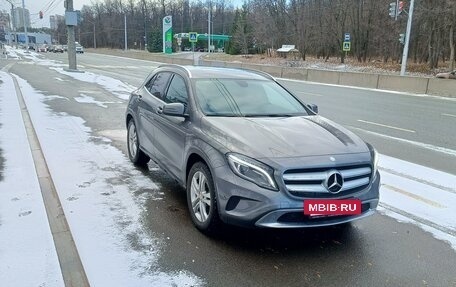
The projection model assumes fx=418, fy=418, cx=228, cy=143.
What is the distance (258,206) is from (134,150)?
11.3 ft

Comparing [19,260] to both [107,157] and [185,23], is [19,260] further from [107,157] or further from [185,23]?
[185,23]

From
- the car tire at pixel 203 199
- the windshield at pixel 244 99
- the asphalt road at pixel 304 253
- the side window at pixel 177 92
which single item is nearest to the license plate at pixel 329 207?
the asphalt road at pixel 304 253

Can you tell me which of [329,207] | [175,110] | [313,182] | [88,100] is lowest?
[88,100]

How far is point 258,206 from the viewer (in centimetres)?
344

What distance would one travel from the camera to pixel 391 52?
51.4m

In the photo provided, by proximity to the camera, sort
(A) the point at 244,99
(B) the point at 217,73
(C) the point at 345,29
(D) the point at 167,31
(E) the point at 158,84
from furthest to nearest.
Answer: (D) the point at 167,31 < (C) the point at 345,29 < (E) the point at 158,84 < (B) the point at 217,73 < (A) the point at 244,99

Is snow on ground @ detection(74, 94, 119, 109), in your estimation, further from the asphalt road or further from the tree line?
the tree line

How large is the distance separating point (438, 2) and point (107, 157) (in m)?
33.3

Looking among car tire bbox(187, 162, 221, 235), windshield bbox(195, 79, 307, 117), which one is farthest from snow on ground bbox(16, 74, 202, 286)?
windshield bbox(195, 79, 307, 117)

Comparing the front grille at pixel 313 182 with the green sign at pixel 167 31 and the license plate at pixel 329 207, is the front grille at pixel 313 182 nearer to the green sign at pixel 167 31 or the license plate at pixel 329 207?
the license plate at pixel 329 207

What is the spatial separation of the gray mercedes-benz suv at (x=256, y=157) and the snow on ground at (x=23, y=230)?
140cm

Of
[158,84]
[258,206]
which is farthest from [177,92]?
[258,206]

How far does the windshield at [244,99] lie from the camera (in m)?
4.61

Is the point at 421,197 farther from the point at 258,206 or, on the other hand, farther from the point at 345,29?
the point at 345,29
